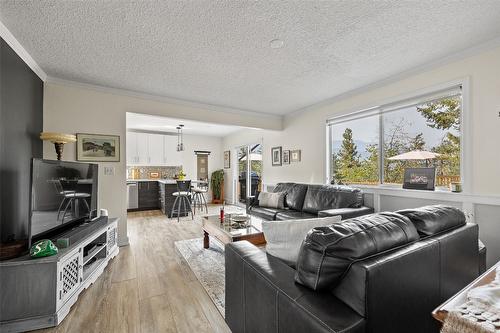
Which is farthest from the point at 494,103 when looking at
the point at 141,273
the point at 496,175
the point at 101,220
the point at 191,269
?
the point at 101,220

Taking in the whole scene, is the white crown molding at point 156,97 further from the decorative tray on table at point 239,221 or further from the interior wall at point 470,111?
the decorative tray on table at point 239,221

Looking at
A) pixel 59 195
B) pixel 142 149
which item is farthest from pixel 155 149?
pixel 59 195

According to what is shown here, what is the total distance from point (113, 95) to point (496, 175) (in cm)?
509

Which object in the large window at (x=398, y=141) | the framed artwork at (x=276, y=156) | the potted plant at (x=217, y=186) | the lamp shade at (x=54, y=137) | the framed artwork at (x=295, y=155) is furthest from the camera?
the potted plant at (x=217, y=186)

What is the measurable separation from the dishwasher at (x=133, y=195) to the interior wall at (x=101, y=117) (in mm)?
3019

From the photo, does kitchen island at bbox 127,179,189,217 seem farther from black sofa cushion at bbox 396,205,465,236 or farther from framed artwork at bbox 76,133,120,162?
black sofa cushion at bbox 396,205,465,236

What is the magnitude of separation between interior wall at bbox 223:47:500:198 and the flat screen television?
375cm

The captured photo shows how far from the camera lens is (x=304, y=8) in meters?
1.87

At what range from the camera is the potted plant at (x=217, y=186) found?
27.2 ft

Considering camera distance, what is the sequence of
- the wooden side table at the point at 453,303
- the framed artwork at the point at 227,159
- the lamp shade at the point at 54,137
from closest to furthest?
the wooden side table at the point at 453,303 → the lamp shade at the point at 54,137 → the framed artwork at the point at 227,159

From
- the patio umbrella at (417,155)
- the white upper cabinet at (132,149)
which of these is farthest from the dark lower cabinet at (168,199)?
the patio umbrella at (417,155)

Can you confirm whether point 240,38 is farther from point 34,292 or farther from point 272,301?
point 34,292

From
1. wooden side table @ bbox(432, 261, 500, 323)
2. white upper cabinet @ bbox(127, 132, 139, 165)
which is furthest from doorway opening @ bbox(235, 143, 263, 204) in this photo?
wooden side table @ bbox(432, 261, 500, 323)

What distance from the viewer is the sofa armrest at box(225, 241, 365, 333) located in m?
0.84
